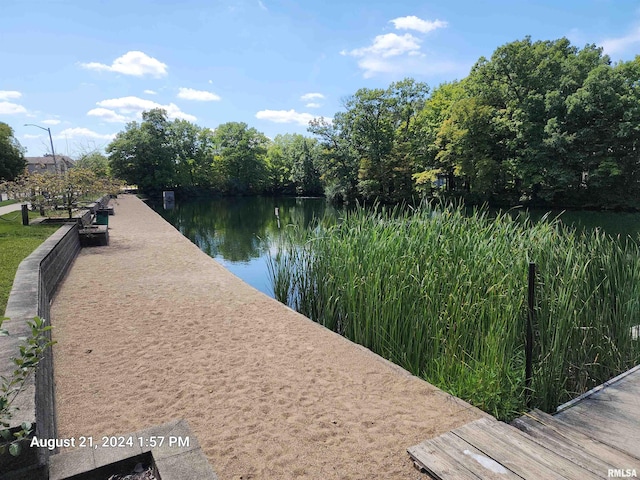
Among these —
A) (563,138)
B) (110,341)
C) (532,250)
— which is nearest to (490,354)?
(532,250)

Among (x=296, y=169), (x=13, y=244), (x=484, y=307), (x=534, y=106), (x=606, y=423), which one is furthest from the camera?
(x=296, y=169)

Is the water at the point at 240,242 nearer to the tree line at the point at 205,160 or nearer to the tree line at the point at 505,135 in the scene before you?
the tree line at the point at 505,135

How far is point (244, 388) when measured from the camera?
Result: 311cm

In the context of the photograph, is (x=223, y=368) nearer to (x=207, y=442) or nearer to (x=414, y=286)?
(x=207, y=442)

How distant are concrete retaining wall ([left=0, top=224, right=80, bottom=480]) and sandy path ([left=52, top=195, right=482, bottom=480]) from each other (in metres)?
0.17

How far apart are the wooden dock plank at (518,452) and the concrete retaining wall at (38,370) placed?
2.14 m

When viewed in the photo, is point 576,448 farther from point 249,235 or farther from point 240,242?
point 249,235

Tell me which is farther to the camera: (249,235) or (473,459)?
(249,235)

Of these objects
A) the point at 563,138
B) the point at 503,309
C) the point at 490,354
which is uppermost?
the point at 563,138

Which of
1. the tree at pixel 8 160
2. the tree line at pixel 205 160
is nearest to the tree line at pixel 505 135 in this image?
the tree line at pixel 205 160

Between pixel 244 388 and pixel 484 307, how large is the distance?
2033 millimetres

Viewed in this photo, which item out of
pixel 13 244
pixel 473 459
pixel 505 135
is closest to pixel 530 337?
pixel 473 459

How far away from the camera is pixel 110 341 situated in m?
4.00

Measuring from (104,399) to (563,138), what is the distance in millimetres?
25597
